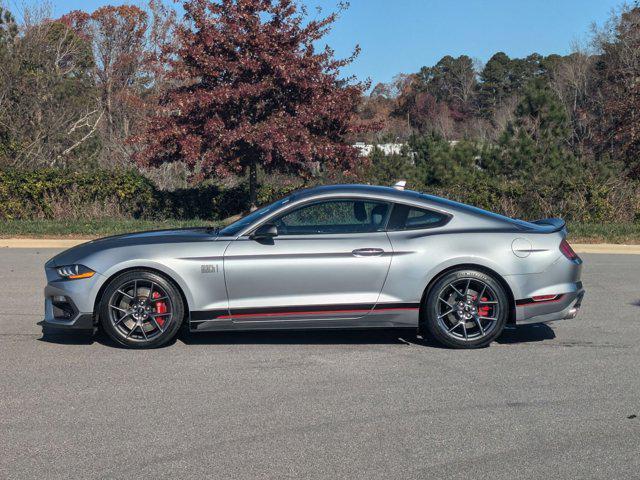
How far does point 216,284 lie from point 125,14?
38.6m

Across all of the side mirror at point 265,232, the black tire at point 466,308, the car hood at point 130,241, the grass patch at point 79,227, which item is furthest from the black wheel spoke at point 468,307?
the grass patch at point 79,227

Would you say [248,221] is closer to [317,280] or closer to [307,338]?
[317,280]

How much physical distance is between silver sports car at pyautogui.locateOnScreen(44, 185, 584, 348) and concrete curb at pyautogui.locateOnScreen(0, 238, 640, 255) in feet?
30.6

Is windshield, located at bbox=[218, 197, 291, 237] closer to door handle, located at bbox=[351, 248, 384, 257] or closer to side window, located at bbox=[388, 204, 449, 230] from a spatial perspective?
door handle, located at bbox=[351, 248, 384, 257]

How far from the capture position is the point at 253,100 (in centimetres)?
1986

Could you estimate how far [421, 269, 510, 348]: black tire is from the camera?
296 inches

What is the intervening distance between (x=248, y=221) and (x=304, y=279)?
0.80 m

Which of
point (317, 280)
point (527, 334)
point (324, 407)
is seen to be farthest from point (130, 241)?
point (527, 334)

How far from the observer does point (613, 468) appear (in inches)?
188

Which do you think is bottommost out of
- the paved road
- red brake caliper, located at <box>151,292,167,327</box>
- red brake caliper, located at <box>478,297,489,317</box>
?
the paved road

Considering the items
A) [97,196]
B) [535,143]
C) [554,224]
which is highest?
[535,143]

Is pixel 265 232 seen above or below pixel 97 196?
below

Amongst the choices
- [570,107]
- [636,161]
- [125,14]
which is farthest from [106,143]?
[570,107]

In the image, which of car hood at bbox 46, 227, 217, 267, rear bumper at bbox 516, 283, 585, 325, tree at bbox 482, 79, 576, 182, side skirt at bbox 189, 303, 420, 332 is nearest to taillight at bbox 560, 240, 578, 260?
rear bumper at bbox 516, 283, 585, 325
